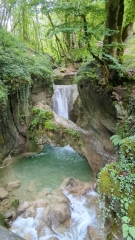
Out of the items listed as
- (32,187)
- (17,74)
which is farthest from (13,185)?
(17,74)

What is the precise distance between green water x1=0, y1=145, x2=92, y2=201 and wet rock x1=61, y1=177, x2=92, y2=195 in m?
0.34

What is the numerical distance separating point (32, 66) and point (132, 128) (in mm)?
6072

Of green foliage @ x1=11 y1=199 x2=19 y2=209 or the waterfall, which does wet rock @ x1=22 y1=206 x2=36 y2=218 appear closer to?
green foliage @ x1=11 y1=199 x2=19 y2=209

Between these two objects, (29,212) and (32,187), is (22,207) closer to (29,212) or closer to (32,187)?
(29,212)

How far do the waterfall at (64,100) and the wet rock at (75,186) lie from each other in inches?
198

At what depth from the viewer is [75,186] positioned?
21.0 ft

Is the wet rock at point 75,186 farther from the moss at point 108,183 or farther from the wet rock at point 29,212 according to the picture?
the moss at point 108,183

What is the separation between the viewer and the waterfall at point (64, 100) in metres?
10.9

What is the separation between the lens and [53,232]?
455 cm

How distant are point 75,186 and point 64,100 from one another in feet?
20.7

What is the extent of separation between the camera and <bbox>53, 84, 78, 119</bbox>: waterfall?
10906mm

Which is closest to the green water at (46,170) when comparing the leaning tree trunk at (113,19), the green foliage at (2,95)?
→ the green foliage at (2,95)

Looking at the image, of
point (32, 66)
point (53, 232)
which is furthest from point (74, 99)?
point (53, 232)

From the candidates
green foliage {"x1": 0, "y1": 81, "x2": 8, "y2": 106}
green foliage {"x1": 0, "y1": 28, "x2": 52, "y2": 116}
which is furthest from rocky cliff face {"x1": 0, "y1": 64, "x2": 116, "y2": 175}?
green foliage {"x1": 0, "y1": 81, "x2": 8, "y2": 106}
